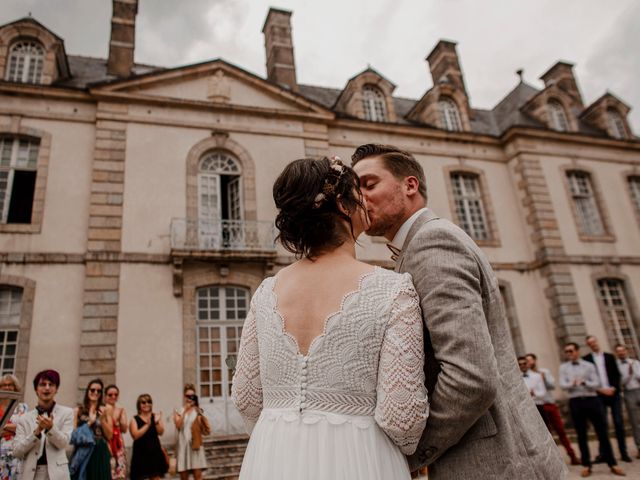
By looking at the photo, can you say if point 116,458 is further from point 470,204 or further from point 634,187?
point 634,187

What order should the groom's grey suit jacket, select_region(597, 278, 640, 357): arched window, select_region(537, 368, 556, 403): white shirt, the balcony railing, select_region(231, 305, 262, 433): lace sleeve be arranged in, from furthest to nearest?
1. select_region(597, 278, 640, 357): arched window
2. the balcony railing
3. select_region(537, 368, 556, 403): white shirt
4. select_region(231, 305, 262, 433): lace sleeve
5. the groom's grey suit jacket

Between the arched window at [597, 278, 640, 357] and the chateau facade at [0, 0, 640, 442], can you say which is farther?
the arched window at [597, 278, 640, 357]

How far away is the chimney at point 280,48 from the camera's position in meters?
13.8

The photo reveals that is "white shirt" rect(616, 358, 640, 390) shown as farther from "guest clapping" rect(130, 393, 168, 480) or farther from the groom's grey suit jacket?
the groom's grey suit jacket

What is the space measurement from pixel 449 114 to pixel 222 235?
333 inches

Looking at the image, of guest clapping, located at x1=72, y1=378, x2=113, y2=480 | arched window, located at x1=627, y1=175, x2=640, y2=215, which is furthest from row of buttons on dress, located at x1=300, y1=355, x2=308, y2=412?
arched window, located at x1=627, y1=175, x2=640, y2=215

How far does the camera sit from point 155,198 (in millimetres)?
10773

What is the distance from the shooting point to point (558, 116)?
16.0 m

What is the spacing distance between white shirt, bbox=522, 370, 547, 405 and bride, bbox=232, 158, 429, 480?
22.6 feet

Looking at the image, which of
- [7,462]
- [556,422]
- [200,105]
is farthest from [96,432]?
[200,105]

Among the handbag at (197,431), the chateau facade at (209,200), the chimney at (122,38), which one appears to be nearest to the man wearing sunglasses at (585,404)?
the handbag at (197,431)

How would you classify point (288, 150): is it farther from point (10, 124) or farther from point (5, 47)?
point (5, 47)

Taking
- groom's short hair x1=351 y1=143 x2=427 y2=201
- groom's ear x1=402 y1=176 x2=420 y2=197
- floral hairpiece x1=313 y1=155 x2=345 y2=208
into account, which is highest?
groom's short hair x1=351 y1=143 x2=427 y2=201

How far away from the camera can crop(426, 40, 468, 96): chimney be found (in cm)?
1628
